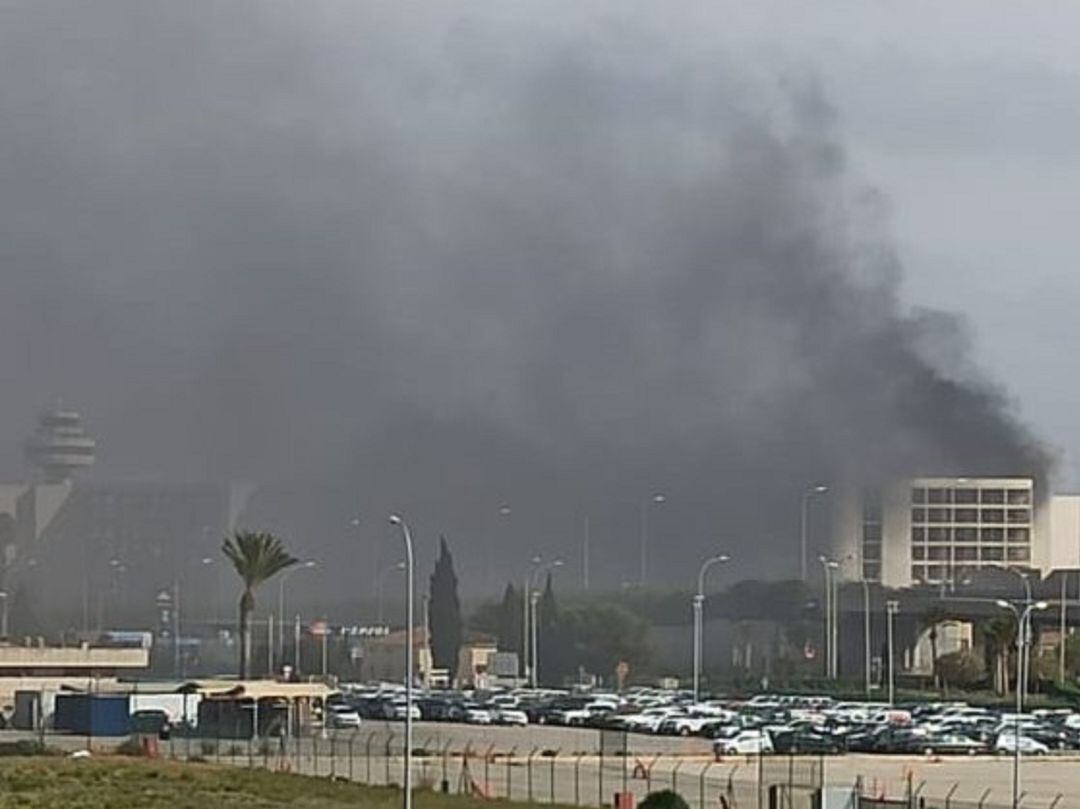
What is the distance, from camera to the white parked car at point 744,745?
79.3m

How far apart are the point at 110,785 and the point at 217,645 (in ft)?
411

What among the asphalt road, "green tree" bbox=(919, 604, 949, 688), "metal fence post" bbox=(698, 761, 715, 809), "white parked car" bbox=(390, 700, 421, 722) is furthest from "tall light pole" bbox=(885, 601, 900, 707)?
"metal fence post" bbox=(698, 761, 715, 809)

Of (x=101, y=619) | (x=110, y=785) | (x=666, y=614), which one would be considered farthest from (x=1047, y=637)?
(x=110, y=785)

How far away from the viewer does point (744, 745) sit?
80562mm

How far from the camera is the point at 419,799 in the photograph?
5356cm

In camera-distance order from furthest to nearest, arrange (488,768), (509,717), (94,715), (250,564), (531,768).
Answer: (250,564)
(509,717)
(94,715)
(531,768)
(488,768)

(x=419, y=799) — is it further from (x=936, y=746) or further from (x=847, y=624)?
(x=847, y=624)

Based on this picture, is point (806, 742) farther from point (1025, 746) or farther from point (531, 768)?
point (531, 768)

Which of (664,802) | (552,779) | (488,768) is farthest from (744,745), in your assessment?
(664,802)

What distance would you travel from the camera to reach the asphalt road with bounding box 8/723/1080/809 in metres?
60.2

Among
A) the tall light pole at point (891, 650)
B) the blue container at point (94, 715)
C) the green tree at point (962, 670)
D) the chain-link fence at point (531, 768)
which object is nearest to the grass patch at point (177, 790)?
the chain-link fence at point (531, 768)

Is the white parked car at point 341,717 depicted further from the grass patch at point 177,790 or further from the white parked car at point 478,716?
the grass patch at point 177,790

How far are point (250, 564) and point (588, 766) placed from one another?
142 feet

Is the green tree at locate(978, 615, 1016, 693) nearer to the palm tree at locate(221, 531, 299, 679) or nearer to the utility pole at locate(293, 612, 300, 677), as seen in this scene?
the palm tree at locate(221, 531, 299, 679)
